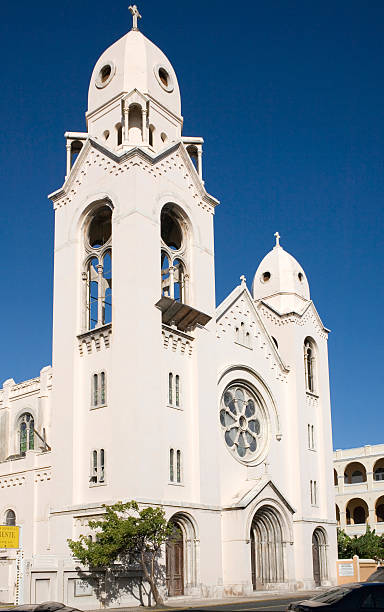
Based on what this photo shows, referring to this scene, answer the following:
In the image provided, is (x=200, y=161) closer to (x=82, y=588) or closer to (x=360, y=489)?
(x=82, y=588)

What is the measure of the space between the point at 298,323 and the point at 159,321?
44.8 ft

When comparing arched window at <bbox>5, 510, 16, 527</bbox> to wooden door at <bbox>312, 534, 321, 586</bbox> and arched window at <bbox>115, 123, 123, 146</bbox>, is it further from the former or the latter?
arched window at <bbox>115, 123, 123, 146</bbox>

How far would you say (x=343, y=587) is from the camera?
52.3 ft

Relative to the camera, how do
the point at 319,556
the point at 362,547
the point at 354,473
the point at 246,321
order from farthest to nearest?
the point at 354,473 < the point at 362,547 < the point at 319,556 < the point at 246,321

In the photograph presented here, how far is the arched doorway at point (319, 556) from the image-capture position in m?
41.8

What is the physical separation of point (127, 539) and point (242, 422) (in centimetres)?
1319

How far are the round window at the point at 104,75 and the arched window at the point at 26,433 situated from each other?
18.7 meters

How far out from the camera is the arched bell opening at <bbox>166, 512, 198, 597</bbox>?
32250mm

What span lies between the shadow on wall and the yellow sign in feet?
8.45

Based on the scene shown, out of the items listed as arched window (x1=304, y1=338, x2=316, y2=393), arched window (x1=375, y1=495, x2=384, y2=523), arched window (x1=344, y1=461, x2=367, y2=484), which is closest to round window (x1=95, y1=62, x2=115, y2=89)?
arched window (x1=304, y1=338, x2=316, y2=393)

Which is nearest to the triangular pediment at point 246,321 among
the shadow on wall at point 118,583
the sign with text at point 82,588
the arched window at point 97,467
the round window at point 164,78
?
the arched window at point 97,467

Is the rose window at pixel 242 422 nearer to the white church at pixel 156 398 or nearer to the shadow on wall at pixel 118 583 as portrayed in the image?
the white church at pixel 156 398

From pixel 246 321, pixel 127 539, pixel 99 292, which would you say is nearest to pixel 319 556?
pixel 246 321

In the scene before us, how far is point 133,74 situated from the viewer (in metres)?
38.2
